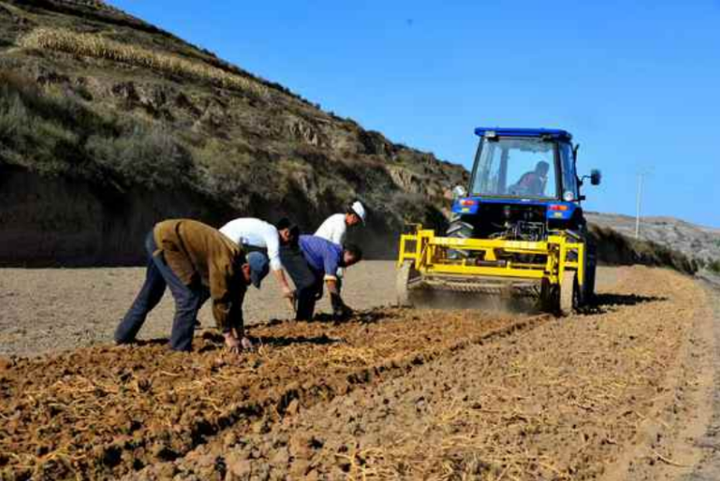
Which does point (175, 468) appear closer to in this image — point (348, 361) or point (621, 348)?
point (348, 361)

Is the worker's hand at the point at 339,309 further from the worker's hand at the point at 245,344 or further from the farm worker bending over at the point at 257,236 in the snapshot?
the worker's hand at the point at 245,344

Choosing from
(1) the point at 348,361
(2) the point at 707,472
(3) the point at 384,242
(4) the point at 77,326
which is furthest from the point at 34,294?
(3) the point at 384,242

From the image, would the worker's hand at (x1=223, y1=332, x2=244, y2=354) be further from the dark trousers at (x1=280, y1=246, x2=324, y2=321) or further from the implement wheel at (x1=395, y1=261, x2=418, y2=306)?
the implement wheel at (x1=395, y1=261, x2=418, y2=306)

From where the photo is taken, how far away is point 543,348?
851cm

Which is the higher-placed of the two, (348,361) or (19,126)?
(19,126)

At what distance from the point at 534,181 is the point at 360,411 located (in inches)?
335

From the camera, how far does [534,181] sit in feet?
43.5

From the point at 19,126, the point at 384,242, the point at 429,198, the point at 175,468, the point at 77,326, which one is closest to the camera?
the point at 175,468

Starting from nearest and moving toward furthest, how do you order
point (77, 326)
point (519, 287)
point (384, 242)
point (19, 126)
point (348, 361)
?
1. point (348, 361)
2. point (77, 326)
3. point (519, 287)
4. point (19, 126)
5. point (384, 242)

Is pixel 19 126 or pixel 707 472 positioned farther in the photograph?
pixel 19 126

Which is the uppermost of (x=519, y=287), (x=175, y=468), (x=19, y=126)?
(x=19, y=126)

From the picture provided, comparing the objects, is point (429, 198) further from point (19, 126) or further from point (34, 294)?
point (34, 294)

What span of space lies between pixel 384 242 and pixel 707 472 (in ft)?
89.8

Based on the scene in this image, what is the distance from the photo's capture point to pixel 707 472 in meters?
4.62
